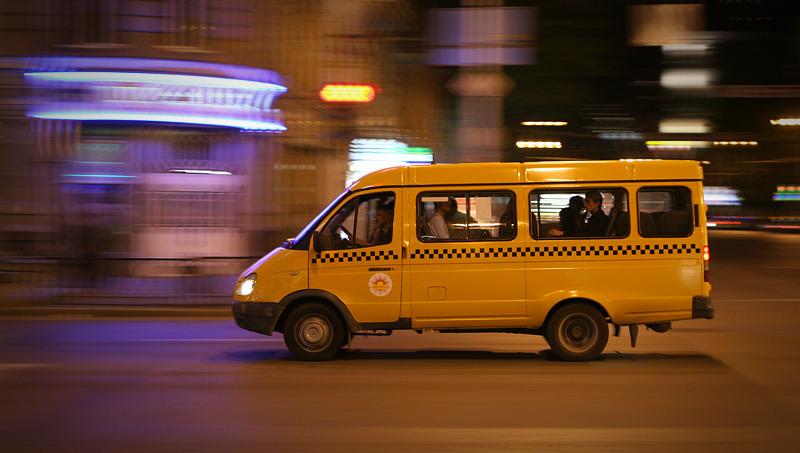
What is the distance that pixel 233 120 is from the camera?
56.7 ft

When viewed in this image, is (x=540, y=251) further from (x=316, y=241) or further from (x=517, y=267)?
(x=316, y=241)

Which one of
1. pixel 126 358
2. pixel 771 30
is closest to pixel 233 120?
pixel 126 358

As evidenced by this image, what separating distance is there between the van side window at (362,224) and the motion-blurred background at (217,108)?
5.63 meters

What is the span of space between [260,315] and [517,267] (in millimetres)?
3029

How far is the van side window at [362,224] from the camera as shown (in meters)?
8.93

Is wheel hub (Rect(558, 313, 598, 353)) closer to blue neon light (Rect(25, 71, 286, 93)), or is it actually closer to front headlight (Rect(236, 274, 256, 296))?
front headlight (Rect(236, 274, 256, 296))

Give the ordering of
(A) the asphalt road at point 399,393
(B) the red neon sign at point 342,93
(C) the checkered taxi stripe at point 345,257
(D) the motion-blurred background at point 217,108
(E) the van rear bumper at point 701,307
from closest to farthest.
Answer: (A) the asphalt road at point 399,393 → (E) the van rear bumper at point 701,307 → (C) the checkered taxi stripe at point 345,257 → (D) the motion-blurred background at point 217,108 → (B) the red neon sign at point 342,93

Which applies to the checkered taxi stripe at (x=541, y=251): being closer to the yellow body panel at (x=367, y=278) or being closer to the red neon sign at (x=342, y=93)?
the yellow body panel at (x=367, y=278)

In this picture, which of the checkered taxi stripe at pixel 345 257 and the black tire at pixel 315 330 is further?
the black tire at pixel 315 330

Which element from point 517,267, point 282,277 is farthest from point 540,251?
point 282,277

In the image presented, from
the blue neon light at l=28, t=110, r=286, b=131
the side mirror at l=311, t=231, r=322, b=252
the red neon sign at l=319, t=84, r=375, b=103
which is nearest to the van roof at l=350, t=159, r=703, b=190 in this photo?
the side mirror at l=311, t=231, r=322, b=252

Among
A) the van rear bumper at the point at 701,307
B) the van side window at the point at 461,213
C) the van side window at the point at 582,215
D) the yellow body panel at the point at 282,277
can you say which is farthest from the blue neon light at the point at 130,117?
the van rear bumper at the point at 701,307

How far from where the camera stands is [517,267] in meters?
8.78

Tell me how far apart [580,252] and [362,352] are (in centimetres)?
300
